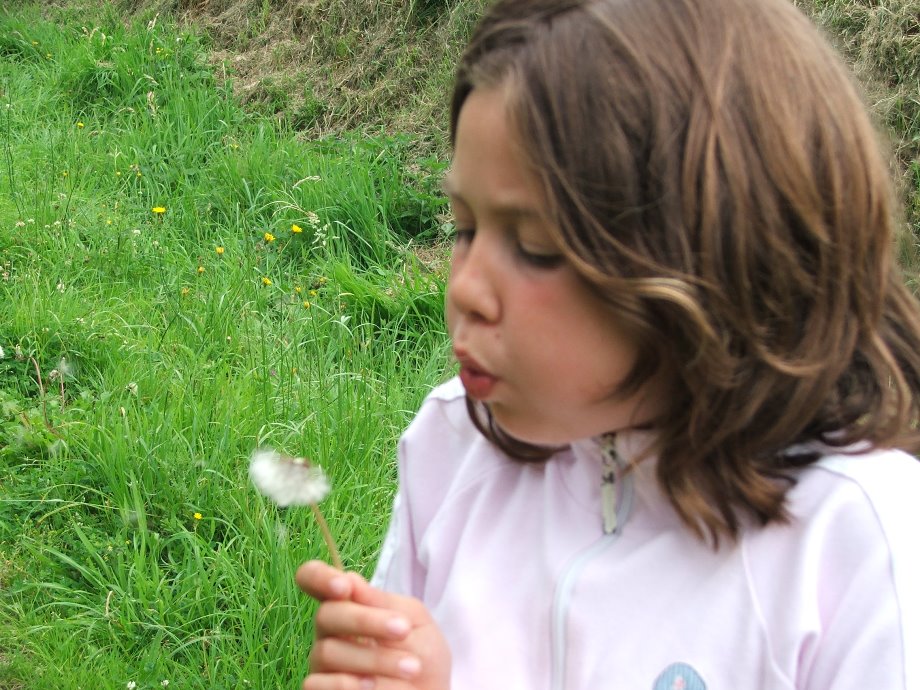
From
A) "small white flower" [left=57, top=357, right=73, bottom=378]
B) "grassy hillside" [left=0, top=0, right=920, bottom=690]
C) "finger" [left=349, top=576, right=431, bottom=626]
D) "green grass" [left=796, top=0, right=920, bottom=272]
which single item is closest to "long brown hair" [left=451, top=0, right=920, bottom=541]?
"finger" [left=349, top=576, right=431, bottom=626]

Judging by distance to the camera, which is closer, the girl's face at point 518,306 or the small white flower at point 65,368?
the girl's face at point 518,306

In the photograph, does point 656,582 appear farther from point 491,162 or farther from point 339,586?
point 491,162

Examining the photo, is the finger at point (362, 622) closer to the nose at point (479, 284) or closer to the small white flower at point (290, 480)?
the small white flower at point (290, 480)

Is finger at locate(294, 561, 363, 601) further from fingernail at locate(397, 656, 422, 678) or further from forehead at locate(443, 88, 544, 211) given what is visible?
forehead at locate(443, 88, 544, 211)

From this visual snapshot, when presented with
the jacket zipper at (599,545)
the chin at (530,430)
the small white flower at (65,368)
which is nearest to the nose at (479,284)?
the chin at (530,430)

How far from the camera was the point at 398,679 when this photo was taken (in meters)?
0.92

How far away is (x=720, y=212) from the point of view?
0.88m

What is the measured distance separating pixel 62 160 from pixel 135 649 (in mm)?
2707

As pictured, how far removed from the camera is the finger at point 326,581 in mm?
919

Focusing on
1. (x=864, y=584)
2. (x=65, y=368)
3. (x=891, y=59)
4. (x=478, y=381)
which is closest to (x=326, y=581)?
(x=478, y=381)

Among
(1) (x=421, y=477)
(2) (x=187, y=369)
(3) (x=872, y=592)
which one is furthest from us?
(2) (x=187, y=369)

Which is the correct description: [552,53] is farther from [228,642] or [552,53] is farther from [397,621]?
[228,642]

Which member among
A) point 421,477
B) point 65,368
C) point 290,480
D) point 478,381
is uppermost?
point 478,381

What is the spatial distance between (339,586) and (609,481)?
283 millimetres
